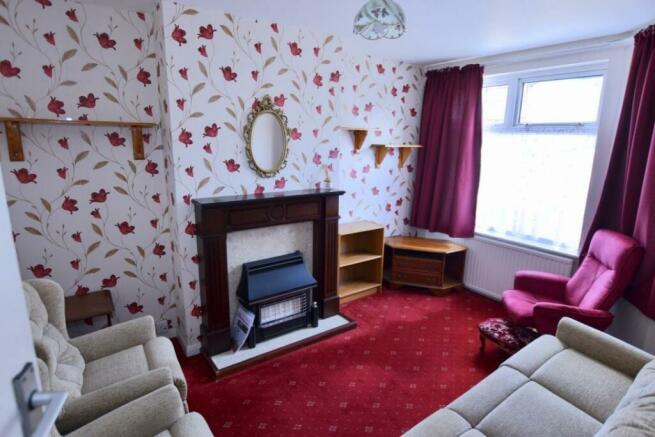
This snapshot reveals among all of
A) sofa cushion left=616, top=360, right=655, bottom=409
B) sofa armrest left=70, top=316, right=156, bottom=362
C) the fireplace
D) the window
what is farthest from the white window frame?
sofa armrest left=70, top=316, right=156, bottom=362

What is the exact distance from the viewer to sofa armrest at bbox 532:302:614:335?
230 centimetres

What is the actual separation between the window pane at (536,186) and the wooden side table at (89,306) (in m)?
3.44

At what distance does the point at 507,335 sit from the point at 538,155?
168 centimetres

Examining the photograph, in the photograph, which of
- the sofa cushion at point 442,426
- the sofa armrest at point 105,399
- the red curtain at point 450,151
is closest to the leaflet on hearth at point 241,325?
the sofa armrest at point 105,399

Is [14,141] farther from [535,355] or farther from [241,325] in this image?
[535,355]

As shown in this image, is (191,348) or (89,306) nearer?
(89,306)

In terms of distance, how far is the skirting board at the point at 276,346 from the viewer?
8.20 feet

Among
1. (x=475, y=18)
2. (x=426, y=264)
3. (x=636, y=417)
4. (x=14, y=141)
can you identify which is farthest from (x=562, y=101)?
(x=14, y=141)

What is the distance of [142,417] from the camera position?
4.61 feet

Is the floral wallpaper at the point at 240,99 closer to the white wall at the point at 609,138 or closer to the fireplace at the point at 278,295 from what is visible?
the fireplace at the point at 278,295

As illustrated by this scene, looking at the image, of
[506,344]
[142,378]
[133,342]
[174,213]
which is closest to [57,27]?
[174,213]

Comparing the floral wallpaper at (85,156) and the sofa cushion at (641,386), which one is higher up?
the floral wallpaper at (85,156)

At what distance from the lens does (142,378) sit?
1587mm

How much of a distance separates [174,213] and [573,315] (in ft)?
9.24
